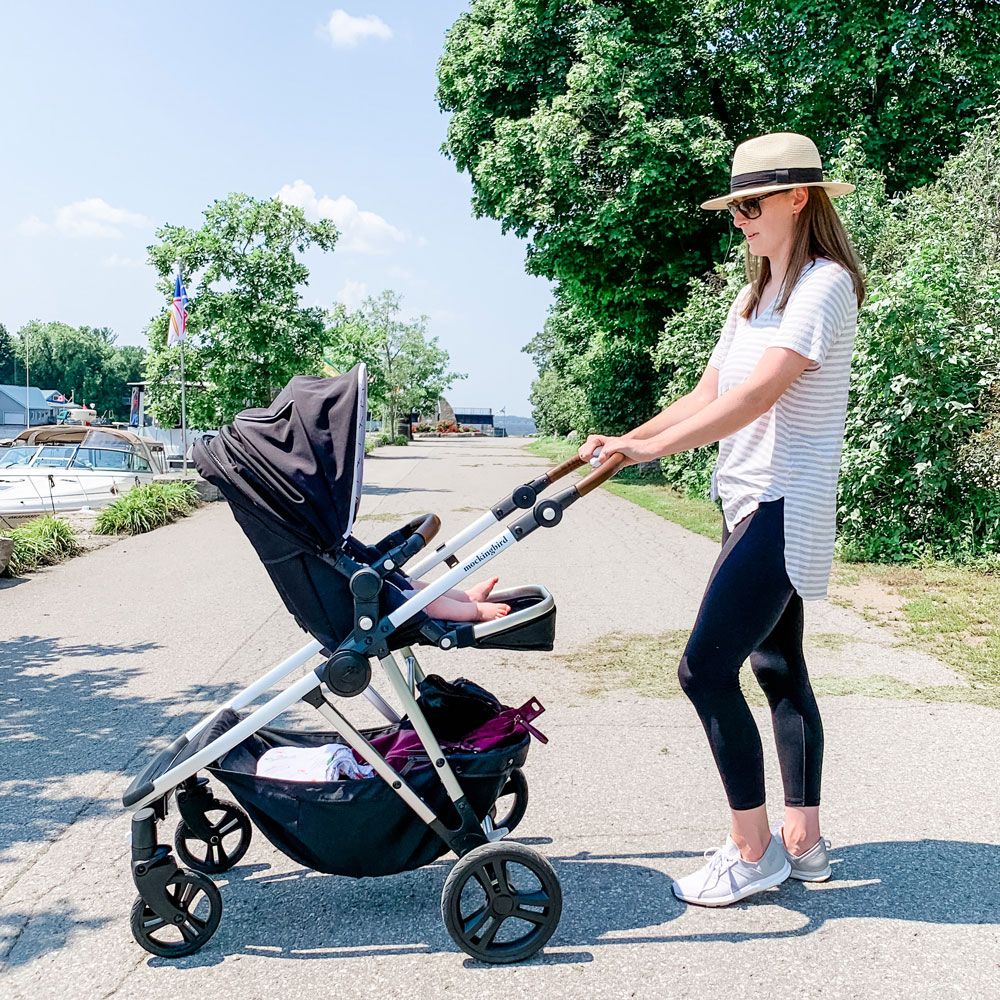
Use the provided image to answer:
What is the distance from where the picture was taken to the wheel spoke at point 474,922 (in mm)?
2812

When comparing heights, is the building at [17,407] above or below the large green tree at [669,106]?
below

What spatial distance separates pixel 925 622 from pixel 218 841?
5.56 metres

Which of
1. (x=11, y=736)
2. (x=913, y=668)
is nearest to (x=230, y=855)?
(x=11, y=736)

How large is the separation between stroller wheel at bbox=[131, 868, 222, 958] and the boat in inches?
474

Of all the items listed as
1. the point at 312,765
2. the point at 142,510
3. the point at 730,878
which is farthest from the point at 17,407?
the point at 730,878

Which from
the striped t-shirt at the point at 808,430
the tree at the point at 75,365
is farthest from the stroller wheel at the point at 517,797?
the tree at the point at 75,365

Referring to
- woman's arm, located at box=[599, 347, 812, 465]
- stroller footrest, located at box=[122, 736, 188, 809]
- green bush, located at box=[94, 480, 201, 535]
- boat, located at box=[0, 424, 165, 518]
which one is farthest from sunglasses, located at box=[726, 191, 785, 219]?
boat, located at box=[0, 424, 165, 518]

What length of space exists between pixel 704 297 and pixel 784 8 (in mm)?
6568

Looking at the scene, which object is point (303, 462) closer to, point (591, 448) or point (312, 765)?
point (591, 448)

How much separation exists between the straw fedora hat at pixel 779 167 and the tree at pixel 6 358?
111878 mm

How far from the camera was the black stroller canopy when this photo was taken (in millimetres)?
2838

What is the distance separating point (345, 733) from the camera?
9.37 ft

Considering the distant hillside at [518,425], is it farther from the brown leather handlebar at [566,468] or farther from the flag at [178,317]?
the brown leather handlebar at [566,468]

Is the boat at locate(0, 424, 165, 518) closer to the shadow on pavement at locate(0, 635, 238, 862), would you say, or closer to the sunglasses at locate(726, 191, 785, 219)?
the shadow on pavement at locate(0, 635, 238, 862)
